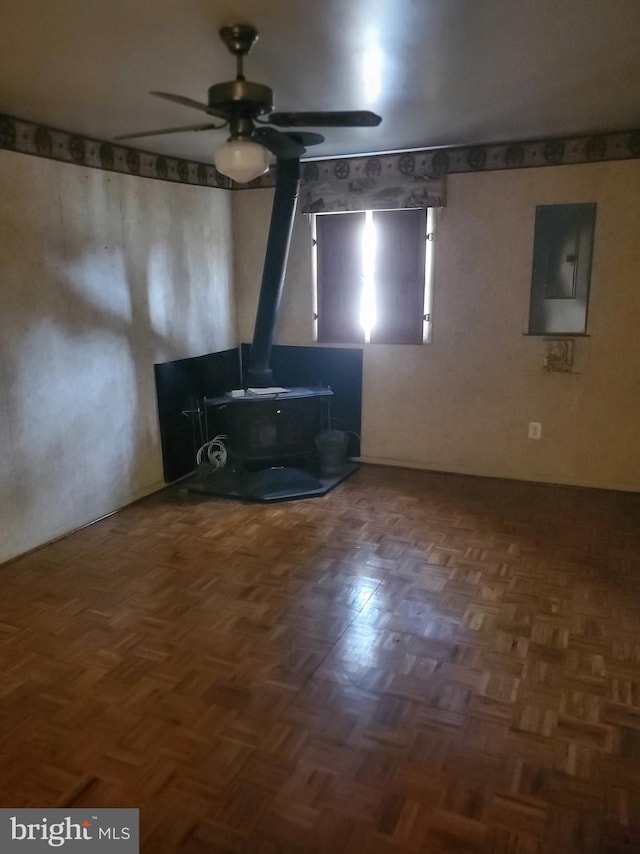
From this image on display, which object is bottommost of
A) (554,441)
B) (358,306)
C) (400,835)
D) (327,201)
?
(400,835)

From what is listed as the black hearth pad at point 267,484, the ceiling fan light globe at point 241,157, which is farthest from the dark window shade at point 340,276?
the ceiling fan light globe at point 241,157

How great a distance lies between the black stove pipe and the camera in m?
3.63

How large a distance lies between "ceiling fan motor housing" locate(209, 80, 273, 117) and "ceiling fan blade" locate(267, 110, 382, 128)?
0.46 ft

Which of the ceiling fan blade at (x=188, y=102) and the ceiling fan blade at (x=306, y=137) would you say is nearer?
the ceiling fan blade at (x=188, y=102)

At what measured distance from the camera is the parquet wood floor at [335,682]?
1.65 meters

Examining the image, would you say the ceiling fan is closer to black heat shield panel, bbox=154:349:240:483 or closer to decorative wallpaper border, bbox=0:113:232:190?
decorative wallpaper border, bbox=0:113:232:190

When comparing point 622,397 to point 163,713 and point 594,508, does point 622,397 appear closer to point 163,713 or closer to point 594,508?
point 594,508

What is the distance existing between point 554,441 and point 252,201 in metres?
2.72

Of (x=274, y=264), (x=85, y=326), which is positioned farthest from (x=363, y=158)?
(x=85, y=326)

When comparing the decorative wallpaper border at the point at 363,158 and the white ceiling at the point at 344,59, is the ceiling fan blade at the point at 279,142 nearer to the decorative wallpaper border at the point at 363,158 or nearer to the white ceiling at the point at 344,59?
the white ceiling at the point at 344,59

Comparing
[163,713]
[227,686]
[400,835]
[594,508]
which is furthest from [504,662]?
[594,508]

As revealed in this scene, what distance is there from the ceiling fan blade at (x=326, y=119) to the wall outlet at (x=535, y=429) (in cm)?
241

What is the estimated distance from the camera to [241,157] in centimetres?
214

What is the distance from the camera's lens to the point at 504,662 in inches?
89.0
